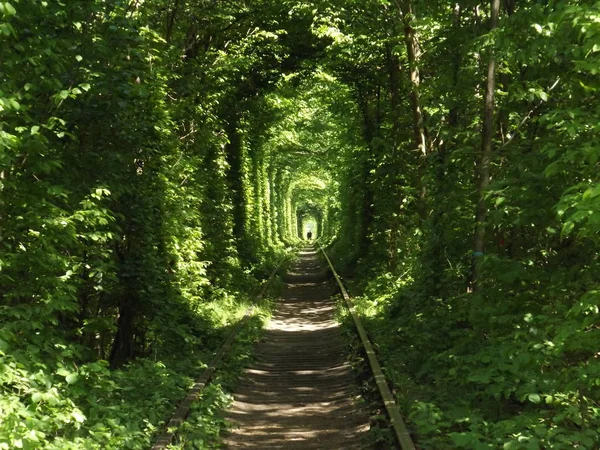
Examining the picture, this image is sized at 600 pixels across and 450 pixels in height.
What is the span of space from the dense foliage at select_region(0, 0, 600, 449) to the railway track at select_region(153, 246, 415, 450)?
578 mm

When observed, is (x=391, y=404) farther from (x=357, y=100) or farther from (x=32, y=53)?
(x=357, y=100)

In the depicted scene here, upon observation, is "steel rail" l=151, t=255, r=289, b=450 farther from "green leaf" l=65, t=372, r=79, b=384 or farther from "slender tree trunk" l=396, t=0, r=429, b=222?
"slender tree trunk" l=396, t=0, r=429, b=222

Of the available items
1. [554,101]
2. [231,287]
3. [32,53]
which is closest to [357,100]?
[231,287]

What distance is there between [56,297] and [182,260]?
25.6 ft

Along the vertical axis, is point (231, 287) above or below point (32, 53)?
below

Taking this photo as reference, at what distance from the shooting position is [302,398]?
10.1 m

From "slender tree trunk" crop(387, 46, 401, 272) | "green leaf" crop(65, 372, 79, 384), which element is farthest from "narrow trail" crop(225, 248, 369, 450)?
"slender tree trunk" crop(387, 46, 401, 272)

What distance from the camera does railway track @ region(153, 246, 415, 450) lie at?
7.94 meters

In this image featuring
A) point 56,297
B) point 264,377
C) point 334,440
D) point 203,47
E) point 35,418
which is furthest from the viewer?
point 203,47

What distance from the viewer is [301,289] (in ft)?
88.9

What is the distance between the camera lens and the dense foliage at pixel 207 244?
5.73m

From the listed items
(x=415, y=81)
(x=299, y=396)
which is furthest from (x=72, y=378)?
(x=415, y=81)

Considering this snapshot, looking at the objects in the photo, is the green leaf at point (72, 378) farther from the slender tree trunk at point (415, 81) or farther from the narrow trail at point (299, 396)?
the slender tree trunk at point (415, 81)

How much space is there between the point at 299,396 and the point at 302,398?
162 mm
